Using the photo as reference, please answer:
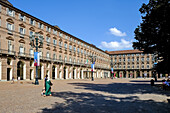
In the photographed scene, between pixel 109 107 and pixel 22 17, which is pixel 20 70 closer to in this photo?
pixel 22 17

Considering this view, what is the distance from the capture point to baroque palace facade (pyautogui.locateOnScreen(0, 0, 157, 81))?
34.4 m

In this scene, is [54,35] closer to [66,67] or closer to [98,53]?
[66,67]

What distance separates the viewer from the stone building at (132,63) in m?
96.4

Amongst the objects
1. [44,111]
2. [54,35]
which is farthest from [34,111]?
[54,35]

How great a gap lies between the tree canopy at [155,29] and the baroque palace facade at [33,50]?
46.6 ft

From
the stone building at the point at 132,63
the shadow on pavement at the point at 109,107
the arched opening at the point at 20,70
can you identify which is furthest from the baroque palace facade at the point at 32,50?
the stone building at the point at 132,63

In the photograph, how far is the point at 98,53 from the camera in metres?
87.3

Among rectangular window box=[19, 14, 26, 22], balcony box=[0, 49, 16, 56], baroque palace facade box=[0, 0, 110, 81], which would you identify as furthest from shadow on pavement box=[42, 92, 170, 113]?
rectangular window box=[19, 14, 26, 22]

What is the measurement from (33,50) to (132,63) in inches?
2874

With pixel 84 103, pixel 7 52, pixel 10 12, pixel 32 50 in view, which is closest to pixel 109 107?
pixel 84 103

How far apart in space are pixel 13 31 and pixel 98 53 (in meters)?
56.1

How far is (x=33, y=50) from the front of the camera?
Answer: 4153cm

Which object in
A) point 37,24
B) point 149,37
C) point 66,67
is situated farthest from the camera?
point 66,67

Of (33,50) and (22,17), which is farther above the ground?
(22,17)
